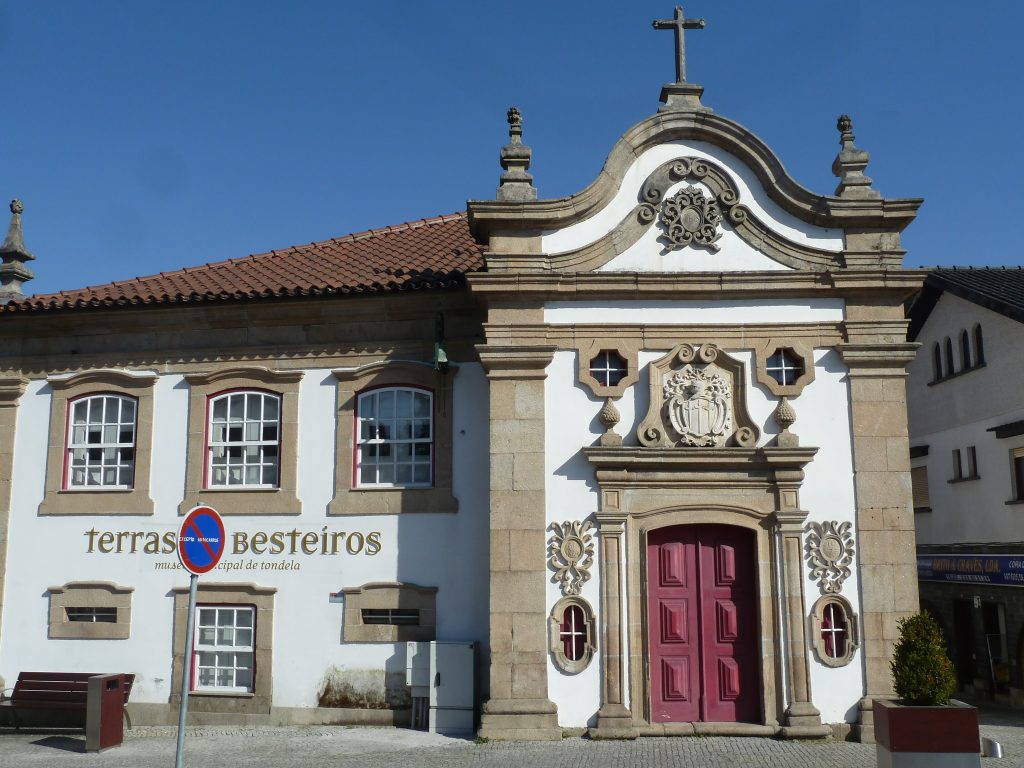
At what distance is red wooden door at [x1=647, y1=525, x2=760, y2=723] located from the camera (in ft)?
38.1

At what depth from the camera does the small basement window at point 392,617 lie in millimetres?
12641

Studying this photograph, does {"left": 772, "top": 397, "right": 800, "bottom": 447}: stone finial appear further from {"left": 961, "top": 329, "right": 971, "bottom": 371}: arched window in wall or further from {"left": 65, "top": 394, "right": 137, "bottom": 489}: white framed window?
{"left": 961, "top": 329, "right": 971, "bottom": 371}: arched window in wall

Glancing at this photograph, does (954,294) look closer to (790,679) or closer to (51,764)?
(790,679)

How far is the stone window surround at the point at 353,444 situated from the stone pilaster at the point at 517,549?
1.10 meters

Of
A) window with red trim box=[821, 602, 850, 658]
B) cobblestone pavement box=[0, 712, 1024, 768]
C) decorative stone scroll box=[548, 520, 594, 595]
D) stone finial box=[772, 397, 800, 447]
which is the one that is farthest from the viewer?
stone finial box=[772, 397, 800, 447]

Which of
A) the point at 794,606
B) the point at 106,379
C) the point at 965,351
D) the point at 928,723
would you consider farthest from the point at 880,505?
the point at 106,379

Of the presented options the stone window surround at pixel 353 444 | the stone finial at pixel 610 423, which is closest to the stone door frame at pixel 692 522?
the stone finial at pixel 610 423

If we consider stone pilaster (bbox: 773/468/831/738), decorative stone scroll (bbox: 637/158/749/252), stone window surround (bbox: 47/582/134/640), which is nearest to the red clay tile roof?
decorative stone scroll (bbox: 637/158/749/252)

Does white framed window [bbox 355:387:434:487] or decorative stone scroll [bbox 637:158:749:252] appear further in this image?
white framed window [bbox 355:387:434:487]

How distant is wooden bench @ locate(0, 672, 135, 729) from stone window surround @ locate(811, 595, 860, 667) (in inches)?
341

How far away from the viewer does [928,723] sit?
9.06 meters

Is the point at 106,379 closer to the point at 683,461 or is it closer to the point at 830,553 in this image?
the point at 683,461

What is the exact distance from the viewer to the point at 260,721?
12.6 m

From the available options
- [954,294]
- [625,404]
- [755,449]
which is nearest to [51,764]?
[625,404]
